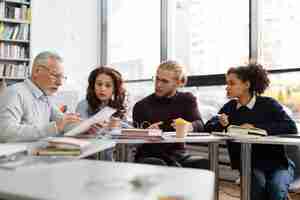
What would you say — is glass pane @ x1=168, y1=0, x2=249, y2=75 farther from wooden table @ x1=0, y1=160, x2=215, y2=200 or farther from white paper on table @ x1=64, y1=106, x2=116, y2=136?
wooden table @ x1=0, y1=160, x2=215, y2=200

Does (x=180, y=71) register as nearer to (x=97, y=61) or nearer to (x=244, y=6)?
(x=244, y=6)

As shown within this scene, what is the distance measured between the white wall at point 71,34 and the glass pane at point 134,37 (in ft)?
0.99

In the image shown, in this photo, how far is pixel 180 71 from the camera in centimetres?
260

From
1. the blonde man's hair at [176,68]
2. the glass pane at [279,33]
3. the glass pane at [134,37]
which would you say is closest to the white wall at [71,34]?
the glass pane at [134,37]

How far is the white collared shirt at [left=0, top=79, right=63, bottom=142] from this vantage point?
1759 mm

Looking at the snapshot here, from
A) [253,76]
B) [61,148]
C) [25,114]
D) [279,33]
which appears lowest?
[61,148]

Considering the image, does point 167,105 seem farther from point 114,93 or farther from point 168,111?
point 114,93

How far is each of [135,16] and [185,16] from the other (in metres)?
0.99

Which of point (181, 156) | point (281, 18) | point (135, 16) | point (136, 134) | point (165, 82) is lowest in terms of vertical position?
point (181, 156)

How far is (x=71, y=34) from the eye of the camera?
218 inches

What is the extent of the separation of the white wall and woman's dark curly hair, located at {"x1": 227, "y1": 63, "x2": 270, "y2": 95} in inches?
133

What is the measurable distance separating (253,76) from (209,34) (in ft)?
5.81

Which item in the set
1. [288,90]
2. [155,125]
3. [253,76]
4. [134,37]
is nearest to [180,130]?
[155,125]

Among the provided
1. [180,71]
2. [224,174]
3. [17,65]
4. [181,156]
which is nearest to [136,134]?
[181,156]
